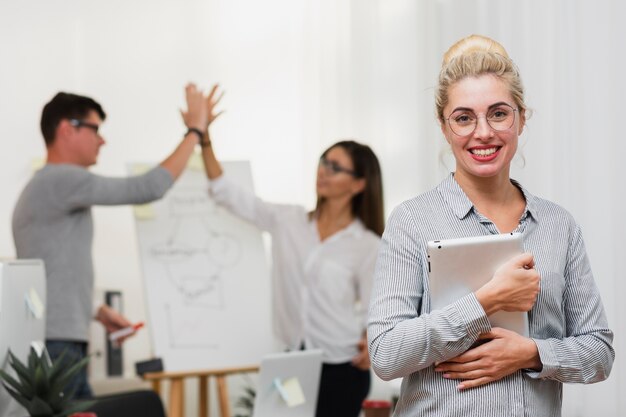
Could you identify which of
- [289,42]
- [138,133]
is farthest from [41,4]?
[289,42]

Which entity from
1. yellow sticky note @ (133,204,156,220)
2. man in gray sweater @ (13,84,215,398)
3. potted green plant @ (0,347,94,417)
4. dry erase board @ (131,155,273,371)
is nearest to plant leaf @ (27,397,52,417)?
potted green plant @ (0,347,94,417)

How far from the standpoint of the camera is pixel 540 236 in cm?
160

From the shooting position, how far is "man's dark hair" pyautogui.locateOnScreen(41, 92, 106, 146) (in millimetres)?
4027

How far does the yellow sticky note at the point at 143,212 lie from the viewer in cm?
449

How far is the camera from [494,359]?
1.50 m

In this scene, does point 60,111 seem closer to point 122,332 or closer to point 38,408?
point 122,332

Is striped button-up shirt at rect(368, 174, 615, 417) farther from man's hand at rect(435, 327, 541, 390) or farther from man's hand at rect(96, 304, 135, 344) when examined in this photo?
man's hand at rect(96, 304, 135, 344)

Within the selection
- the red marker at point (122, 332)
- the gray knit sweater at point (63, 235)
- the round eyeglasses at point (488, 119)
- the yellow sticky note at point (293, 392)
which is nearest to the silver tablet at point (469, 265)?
the round eyeglasses at point (488, 119)

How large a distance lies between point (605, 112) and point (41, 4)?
13.7 ft

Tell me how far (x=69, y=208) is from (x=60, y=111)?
1.52 feet

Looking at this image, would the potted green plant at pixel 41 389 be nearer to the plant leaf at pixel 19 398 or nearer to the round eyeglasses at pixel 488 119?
the plant leaf at pixel 19 398

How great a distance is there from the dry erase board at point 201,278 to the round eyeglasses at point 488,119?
10.0ft

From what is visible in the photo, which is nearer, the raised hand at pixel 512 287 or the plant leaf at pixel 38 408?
the raised hand at pixel 512 287

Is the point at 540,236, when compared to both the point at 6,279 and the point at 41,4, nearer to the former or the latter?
the point at 6,279
